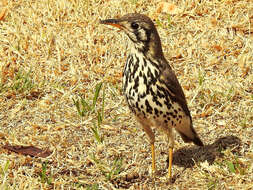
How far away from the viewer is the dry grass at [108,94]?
4988 mm

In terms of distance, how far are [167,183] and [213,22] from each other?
2.97m

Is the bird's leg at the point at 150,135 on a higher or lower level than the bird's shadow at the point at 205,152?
higher

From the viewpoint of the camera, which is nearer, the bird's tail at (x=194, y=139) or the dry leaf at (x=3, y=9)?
the bird's tail at (x=194, y=139)

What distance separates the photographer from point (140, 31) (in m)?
4.37

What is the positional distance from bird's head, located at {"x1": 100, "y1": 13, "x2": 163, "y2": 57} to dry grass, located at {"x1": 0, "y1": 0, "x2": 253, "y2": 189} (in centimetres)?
125

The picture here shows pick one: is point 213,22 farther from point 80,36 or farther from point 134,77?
point 134,77

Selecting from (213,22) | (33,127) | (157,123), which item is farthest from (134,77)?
(213,22)

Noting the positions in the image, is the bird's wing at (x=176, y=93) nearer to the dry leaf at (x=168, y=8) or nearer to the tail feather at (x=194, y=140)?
the tail feather at (x=194, y=140)

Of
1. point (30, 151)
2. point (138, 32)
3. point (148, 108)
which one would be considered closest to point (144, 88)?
point (148, 108)

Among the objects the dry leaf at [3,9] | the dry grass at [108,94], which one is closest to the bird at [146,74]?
the dry grass at [108,94]

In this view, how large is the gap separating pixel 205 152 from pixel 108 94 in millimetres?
1500

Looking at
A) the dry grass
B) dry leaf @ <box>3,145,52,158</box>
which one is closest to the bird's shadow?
the dry grass

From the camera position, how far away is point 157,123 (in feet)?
15.1

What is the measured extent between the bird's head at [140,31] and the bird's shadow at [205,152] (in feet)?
4.54
